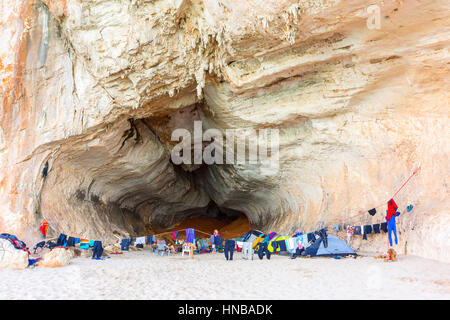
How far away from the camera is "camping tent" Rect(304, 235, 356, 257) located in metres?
11.0

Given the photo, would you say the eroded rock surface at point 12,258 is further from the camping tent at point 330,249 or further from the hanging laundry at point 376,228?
the hanging laundry at point 376,228

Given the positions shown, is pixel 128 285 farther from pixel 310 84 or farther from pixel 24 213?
pixel 310 84

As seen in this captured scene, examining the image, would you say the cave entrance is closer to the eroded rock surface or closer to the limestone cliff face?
the limestone cliff face

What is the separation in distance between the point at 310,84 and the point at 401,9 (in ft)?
13.6

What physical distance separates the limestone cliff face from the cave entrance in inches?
456

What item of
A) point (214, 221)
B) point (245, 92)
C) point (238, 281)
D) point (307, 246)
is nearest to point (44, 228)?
point (238, 281)

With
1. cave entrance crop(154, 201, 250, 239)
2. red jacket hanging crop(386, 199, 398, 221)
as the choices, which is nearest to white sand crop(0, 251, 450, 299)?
red jacket hanging crop(386, 199, 398, 221)

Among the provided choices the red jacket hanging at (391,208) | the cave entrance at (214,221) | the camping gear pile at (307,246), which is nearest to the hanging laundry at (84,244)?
the camping gear pile at (307,246)

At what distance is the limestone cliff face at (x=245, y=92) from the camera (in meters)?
9.78

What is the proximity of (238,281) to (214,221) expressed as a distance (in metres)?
22.8

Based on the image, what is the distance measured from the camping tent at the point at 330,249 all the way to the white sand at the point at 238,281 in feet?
4.70

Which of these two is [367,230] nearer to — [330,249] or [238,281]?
[330,249]

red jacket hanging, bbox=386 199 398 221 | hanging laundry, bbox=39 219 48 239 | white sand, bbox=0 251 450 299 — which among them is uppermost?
red jacket hanging, bbox=386 199 398 221
